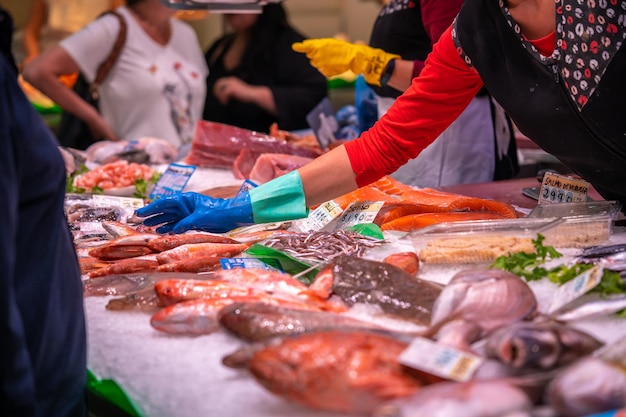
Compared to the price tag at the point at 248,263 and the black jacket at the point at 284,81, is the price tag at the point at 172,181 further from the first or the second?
the black jacket at the point at 284,81

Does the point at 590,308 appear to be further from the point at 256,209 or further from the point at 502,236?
the point at 256,209

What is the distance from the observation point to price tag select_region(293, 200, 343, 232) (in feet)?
Answer: 9.12

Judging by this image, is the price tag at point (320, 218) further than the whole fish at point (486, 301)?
Yes

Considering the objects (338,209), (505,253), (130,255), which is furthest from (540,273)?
(130,255)

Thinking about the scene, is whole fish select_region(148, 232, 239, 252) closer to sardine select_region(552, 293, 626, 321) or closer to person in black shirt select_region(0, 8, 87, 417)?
person in black shirt select_region(0, 8, 87, 417)

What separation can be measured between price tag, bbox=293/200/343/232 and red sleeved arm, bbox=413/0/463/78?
1.22 metres

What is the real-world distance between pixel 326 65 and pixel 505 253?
2.15m

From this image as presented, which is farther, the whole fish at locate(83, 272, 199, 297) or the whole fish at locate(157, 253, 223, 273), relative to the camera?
the whole fish at locate(157, 253, 223, 273)

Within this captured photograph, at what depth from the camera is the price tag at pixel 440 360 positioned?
140cm

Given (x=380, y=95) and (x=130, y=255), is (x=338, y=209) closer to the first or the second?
(x=130, y=255)

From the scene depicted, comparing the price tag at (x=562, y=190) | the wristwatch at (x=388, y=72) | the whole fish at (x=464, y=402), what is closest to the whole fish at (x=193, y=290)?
the whole fish at (x=464, y=402)

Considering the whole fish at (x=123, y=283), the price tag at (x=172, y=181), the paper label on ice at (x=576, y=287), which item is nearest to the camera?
the paper label on ice at (x=576, y=287)

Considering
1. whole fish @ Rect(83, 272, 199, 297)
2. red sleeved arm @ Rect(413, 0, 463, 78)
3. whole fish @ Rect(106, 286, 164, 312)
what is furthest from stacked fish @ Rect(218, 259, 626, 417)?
red sleeved arm @ Rect(413, 0, 463, 78)

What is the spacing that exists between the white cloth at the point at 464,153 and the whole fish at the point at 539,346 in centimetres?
266
